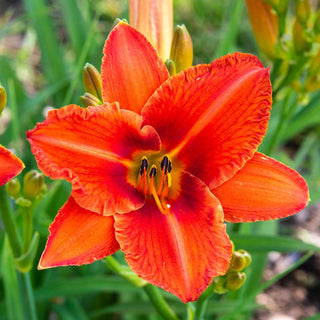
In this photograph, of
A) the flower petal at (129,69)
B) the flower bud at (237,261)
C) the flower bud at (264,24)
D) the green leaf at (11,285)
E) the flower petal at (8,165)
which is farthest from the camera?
the flower bud at (264,24)

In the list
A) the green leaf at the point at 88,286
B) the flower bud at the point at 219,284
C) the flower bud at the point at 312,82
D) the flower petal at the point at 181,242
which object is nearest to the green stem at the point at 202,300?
the flower bud at the point at 219,284

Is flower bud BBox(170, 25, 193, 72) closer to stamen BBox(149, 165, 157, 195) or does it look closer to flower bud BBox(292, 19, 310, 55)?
stamen BBox(149, 165, 157, 195)

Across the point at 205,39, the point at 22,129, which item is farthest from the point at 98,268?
the point at 205,39

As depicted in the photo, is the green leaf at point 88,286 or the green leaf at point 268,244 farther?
the green leaf at point 88,286

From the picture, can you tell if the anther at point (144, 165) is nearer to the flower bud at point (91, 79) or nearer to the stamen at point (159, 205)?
the stamen at point (159, 205)

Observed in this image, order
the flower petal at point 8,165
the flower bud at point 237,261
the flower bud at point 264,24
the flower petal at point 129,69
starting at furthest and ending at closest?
the flower bud at point 264,24
the flower bud at point 237,261
the flower petal at point 129,69
the flower petal at point 8,165

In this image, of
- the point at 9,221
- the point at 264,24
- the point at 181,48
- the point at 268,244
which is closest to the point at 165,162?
the point at 181,48

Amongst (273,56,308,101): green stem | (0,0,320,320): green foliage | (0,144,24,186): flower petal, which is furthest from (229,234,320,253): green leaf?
(0,144,24,186): flower petal
